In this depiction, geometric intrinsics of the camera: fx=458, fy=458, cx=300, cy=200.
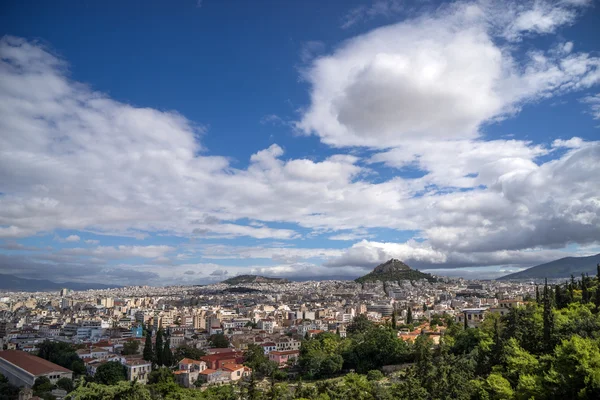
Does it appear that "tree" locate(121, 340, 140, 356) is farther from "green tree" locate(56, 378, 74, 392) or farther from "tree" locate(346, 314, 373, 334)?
"tree" locate(346, 314, 373, 334)

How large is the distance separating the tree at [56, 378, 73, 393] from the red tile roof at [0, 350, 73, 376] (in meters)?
1.68

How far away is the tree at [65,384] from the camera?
35500 mm

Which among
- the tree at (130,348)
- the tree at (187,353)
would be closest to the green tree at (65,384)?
the tree at (187,353)

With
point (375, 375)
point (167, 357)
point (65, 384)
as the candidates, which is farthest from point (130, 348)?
point (375, 375)

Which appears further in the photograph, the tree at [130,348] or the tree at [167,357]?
the tree at [130,348]

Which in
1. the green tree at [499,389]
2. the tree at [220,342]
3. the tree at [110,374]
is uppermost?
the green tree at [499,389]

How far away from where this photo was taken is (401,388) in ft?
67.5

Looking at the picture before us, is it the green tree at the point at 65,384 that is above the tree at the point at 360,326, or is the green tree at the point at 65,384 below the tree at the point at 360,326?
below

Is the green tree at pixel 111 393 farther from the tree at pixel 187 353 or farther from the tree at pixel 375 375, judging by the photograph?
the tree at pixel 187 353

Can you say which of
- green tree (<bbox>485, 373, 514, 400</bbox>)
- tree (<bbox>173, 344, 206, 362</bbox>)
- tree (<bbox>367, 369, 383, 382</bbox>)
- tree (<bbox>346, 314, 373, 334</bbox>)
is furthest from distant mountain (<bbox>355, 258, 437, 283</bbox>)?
green tree (<bbox>485, 373, 514, 400</bbox>)

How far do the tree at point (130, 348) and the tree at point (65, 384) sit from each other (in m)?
13.3

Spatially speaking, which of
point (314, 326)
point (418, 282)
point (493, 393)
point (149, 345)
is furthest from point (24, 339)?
point (418, 282)

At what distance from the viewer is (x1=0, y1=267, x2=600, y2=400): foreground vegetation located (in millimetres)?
13539

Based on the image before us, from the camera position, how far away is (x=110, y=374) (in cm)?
3594
